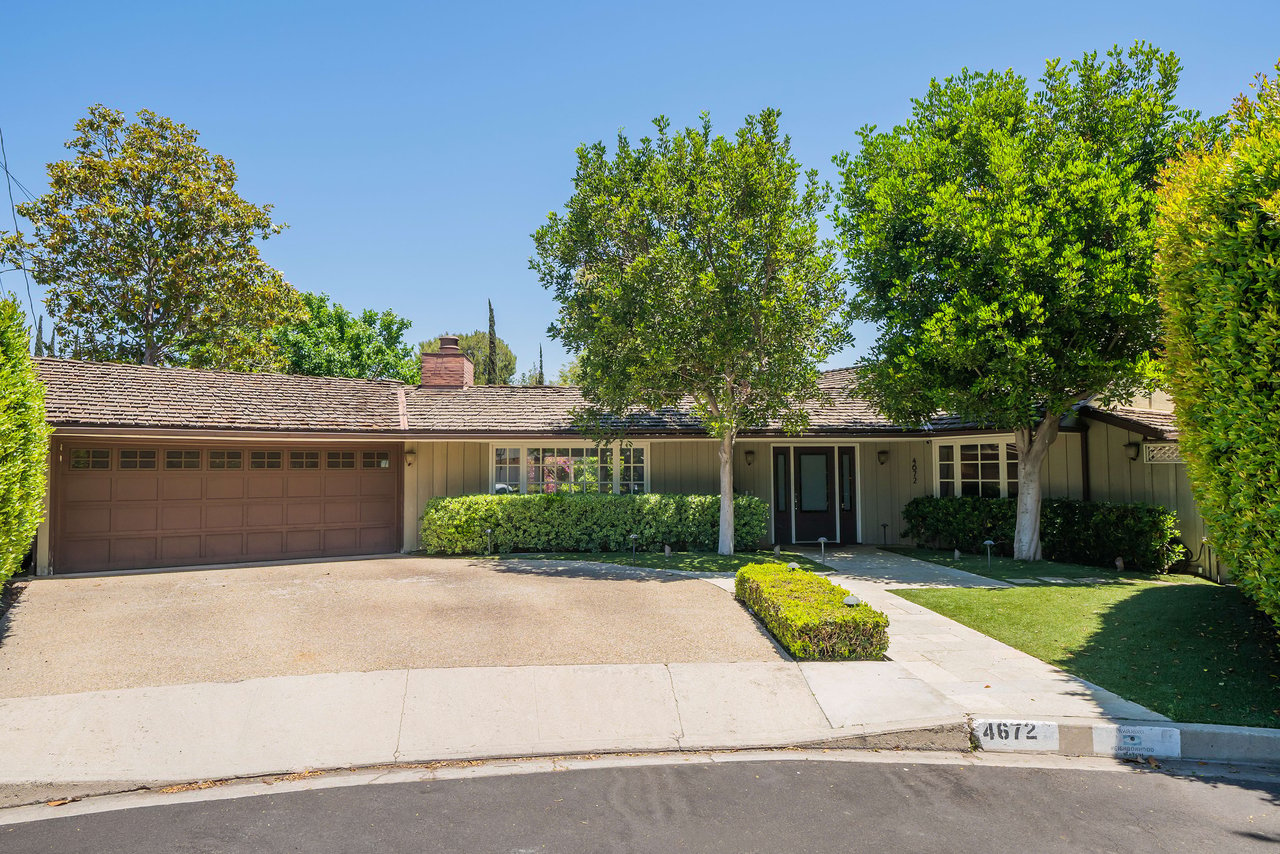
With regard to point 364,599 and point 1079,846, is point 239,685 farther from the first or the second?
point 1079,846

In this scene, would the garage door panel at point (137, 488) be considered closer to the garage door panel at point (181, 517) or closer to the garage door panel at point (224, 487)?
the garage door panel at point (181, 517)

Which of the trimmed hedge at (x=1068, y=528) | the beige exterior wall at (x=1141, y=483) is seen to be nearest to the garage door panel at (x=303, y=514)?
the trimmed hedge at (x=1068, y=528)

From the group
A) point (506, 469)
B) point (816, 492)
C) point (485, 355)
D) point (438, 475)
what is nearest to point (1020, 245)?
point (816, 492)

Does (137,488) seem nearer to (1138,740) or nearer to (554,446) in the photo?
(554,446)

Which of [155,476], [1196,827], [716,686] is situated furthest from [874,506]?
[155,476]

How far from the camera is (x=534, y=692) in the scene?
20.1ft

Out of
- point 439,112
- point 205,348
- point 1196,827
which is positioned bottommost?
point 1196,827

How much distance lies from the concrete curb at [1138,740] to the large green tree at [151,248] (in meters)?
25.6

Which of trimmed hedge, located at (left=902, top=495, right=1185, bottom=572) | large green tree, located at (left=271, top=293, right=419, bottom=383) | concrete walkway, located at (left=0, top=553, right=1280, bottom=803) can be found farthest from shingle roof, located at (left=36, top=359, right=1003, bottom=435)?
large green tree, located at (left=271, top=293, right=419, bottom=383)

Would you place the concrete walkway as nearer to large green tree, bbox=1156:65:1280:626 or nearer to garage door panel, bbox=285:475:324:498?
large green tree, bbox=1156:65:1280:626

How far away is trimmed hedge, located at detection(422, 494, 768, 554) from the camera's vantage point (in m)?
13.6

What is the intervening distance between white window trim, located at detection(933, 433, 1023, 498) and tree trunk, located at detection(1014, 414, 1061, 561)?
0.78ft

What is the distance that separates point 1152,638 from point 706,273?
7575 mm

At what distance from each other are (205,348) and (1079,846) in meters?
27.7
